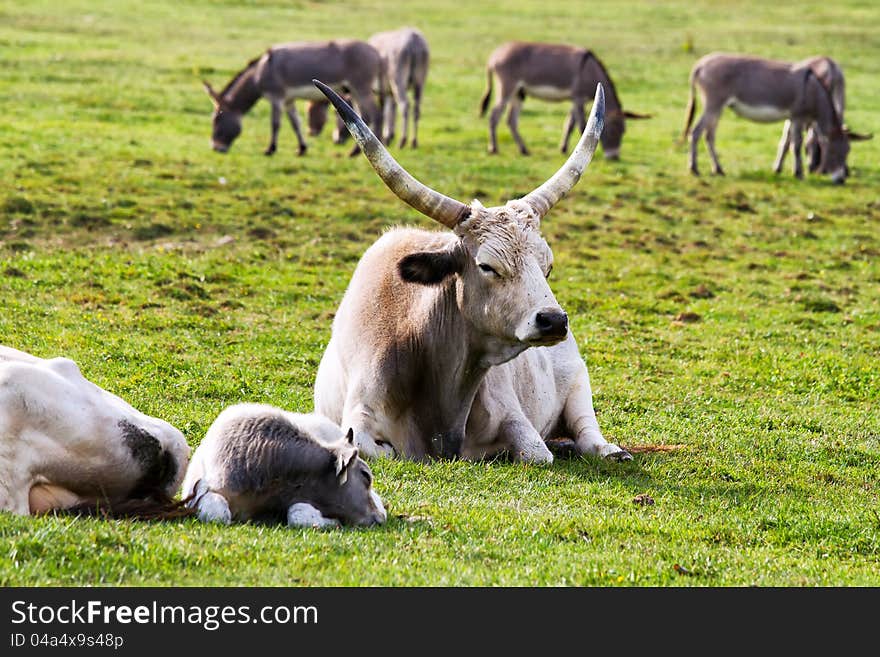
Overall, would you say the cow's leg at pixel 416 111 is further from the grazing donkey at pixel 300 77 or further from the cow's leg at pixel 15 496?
the cow's leg at pixel 15 496

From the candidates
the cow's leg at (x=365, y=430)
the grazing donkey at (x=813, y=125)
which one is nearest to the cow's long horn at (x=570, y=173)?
the cow's leg at (x=365, y=430)

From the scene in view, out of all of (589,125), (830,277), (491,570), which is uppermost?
(589,125)

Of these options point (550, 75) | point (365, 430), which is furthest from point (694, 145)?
point (365, 430)

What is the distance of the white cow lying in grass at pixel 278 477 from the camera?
779 cm

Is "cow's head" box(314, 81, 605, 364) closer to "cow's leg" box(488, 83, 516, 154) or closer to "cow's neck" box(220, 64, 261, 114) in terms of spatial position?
"cow's leg" box(488, 83, 516, 154)

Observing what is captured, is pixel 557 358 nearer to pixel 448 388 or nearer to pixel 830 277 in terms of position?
pixel 448 388

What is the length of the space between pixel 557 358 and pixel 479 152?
17.1 meters

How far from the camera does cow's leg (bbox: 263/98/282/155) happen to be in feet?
91.3

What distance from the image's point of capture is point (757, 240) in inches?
868

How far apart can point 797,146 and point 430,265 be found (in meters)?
20.7

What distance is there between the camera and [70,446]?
752cm

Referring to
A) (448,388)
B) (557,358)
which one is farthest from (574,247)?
(448,388)

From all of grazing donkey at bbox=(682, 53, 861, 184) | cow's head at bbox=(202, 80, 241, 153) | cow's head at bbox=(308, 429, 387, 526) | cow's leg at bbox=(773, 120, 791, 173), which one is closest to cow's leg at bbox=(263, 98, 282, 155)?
cow's head at bbox=(202, 80, 241, 153)

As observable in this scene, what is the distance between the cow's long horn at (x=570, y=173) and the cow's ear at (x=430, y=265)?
2.45ft
